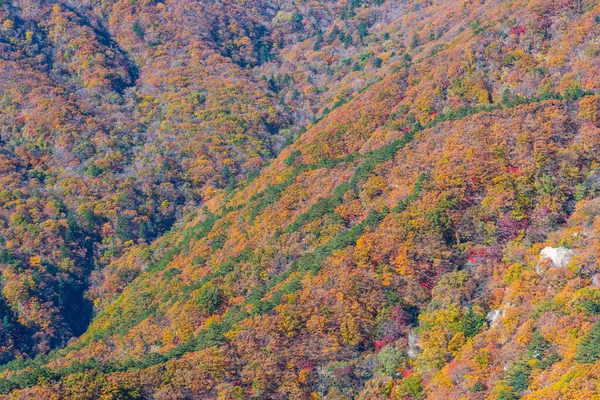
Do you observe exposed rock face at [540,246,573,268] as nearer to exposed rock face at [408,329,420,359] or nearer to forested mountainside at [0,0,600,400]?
forested mountainside at [0,0,600,400]

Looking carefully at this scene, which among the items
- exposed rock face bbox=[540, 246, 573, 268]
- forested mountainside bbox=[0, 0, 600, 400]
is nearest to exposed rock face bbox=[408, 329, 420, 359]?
forested mountainside bbox=[0, 0, 600, 400]

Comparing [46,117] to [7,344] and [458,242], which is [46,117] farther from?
[458,242]

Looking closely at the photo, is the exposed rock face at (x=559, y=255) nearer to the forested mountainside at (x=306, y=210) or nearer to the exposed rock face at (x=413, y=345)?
the forested mountainside at (x=306, y=210)

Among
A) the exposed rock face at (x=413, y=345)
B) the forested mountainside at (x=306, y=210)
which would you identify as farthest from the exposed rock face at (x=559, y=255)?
the exposed rock face at (x=413, y=345)

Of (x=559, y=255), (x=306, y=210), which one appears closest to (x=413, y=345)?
(x=559, y=255)

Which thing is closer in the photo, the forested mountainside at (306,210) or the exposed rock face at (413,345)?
the forested mountainside at (306,210)

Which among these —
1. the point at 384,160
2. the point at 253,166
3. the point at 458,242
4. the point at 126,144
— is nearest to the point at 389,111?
the point at 384,160

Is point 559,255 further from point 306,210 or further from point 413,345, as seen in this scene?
point 306,210
